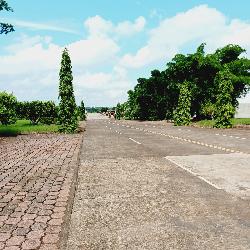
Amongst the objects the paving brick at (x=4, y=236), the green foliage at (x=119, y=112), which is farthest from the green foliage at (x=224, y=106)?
the green foliage at (x=119, y=112)

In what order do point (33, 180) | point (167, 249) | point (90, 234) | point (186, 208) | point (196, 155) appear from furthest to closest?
1. point (196, 155)
2. point (33, 180)
3. point (186, 208)
4. point (90, 234)
5. point (167, 249)

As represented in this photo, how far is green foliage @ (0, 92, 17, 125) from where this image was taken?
2596 centimetres

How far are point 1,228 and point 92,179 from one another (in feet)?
12.4

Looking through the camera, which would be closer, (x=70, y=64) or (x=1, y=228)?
(x=1, y=228)

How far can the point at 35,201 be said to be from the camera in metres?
6.82

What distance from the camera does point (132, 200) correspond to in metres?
6.78

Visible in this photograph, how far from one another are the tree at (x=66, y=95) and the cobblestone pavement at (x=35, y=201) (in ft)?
55.8

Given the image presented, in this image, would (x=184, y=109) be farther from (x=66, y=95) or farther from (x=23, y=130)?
(x=23, y=130)

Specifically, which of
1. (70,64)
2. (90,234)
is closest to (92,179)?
(90,234)

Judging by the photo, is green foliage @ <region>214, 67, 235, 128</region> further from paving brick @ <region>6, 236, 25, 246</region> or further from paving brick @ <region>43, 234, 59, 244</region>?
paving brick @ <region>6, 236, 25, 246</region>

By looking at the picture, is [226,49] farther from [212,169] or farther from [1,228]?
[1,228]

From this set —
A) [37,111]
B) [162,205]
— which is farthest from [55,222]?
[37,111]

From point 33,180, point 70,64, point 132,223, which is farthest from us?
point 70,64

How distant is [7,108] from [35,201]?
22492 millimetres
